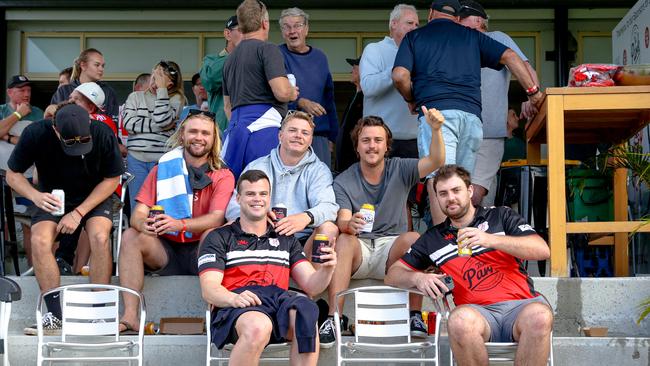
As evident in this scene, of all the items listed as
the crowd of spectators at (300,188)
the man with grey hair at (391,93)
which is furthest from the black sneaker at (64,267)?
the man with grey hair at (391,93)

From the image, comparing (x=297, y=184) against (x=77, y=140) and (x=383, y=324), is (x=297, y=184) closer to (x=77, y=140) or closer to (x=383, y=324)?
(x=383, y=324)

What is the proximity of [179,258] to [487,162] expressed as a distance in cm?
230

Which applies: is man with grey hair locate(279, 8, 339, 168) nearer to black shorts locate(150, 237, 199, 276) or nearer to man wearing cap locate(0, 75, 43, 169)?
black shorts locate(150, 237, 199, 276)

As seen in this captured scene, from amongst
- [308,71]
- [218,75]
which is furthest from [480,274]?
[218,75]

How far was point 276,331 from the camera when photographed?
4992 mm

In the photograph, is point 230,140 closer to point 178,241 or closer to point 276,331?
point 178,241

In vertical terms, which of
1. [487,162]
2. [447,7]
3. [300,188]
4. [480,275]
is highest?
[447,7]

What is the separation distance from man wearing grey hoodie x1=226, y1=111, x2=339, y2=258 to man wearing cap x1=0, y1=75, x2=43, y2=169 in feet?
10.00

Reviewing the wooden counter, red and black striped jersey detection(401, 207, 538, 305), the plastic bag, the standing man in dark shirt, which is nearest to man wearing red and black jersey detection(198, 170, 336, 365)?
red and black striped jersey detection(401, 207, 538, 305)

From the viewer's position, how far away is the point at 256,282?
524cm

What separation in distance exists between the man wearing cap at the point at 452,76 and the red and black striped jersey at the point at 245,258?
123 cm

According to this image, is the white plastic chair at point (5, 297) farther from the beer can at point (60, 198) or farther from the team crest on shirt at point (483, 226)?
the team crest on shirt at point (483, 226)

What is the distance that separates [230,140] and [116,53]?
4.53 meters

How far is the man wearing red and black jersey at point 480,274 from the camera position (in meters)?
4.84
